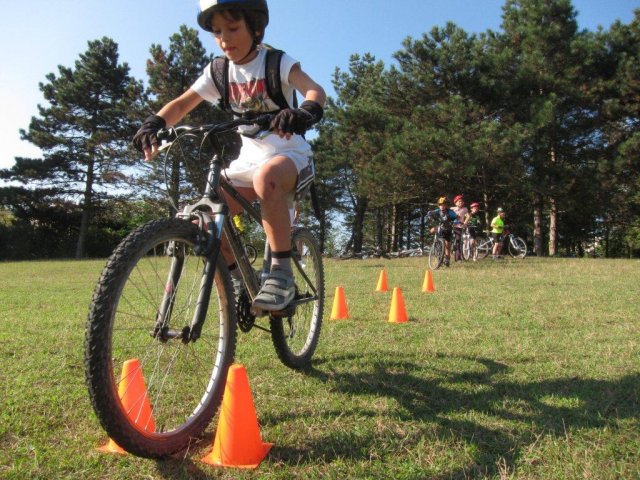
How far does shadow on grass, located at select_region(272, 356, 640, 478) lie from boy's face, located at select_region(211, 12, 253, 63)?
195 cm

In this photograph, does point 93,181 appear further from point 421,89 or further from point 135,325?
point 135,325

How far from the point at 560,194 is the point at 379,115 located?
31.1 feet

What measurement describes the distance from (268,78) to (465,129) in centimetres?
2024

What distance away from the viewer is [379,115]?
2570 centimetres

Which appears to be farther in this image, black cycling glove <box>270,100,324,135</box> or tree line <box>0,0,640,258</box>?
tree line <box>0,0,640,258</box>

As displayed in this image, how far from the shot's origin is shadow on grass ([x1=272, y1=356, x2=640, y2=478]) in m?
2.05

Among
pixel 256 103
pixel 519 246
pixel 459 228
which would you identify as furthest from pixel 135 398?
pixel 519 246

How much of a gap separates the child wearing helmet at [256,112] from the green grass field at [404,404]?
71 centimetres

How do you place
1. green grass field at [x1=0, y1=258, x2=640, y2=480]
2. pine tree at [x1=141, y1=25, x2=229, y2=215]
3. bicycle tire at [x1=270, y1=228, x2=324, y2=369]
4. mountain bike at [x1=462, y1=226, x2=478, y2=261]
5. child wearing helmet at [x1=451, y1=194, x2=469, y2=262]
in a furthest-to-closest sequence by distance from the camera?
1. pine tree at [x1=141, y1=25, x2=229, y2=215]
2. mountain bike at [x1=462, y1=226, x2=478, y2=261]
3. child wearing helmet at [x1=451, y1=194, x2=469, y2=262]
4. bicycle tire at [x1=270, y1=228, x2=324, y2=369]
5. green grass field at [x1=0, y1=258, x2=640, y2=480]

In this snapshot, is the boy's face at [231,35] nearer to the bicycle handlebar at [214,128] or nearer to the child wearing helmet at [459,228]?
the bicycle handlebar at [214,128]

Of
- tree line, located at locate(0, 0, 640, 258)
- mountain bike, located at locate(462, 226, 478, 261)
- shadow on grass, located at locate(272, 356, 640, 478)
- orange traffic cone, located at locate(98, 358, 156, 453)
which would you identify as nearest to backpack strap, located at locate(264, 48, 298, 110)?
orange traffic cone, located at locate(98, 358, 156, 453)

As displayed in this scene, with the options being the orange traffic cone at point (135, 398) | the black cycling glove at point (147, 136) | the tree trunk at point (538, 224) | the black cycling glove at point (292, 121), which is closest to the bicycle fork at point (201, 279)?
the orange traffic cone at point (135, 398)

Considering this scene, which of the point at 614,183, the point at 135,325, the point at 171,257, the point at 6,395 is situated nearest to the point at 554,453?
the point at 171,257

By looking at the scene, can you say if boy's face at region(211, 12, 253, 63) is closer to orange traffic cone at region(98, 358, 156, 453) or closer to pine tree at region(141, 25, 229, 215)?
orange traffic cone at region(98, 358, 156, 453)
